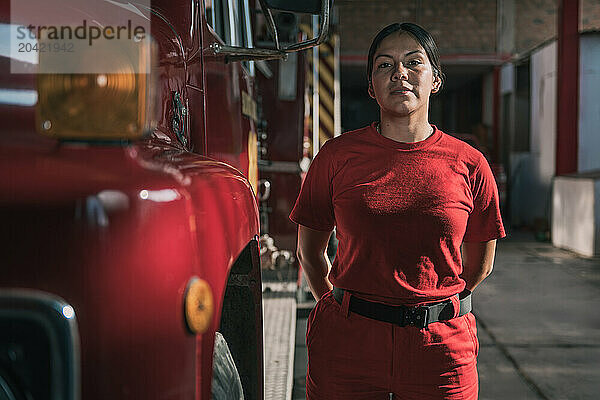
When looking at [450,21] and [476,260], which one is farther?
[450,21]

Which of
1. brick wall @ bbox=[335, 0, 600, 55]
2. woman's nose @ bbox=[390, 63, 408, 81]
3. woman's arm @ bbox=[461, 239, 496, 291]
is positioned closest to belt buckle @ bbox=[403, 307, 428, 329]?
woman's arm @ bbox=[461, 239, 496, 291]

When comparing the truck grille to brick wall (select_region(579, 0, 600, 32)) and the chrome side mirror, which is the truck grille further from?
brick wall (select_region(579, 0, 600, 32))

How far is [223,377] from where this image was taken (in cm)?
145

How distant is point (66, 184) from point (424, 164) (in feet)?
3.52

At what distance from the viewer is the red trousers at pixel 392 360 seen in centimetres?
181

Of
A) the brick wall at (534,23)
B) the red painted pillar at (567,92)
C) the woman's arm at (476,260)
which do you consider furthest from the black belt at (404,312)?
the brick wall at (534,23)

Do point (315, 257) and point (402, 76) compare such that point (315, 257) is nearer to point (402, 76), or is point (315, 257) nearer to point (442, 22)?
point (402, 76)

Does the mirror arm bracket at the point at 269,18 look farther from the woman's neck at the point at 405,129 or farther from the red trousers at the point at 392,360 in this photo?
the red trousers at the point at 392,360

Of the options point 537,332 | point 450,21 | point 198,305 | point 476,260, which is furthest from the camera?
point 450,21

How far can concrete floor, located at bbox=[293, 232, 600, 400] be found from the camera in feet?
13.3

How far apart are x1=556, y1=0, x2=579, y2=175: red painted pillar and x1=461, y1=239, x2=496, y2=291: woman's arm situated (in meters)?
8.68

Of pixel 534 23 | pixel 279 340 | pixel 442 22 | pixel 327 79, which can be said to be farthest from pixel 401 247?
pixel 534 23

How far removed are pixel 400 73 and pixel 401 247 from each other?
459 millimetres

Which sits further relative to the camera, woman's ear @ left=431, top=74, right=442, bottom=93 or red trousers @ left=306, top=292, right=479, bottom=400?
woman's ear @ left=431, top=74, right=442, bottom=93
